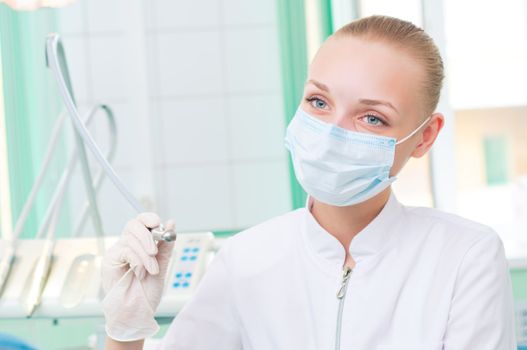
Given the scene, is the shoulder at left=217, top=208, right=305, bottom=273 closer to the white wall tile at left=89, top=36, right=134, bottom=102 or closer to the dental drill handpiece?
the dental drill handpiece

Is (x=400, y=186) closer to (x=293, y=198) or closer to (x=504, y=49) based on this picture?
(x=293, y=198)

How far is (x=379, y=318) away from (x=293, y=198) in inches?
55.2

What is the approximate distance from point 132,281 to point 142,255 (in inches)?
2.5

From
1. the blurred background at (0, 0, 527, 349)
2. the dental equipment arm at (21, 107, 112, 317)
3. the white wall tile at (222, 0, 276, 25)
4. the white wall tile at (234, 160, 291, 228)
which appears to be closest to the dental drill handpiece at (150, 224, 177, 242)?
the dental equipment arm at (21, 107, 112, 317)

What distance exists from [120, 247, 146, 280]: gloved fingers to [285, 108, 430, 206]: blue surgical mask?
0.86 feet

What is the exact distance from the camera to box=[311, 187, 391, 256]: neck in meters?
1.25

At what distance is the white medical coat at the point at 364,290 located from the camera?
1.15 m

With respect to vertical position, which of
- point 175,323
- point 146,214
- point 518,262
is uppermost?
point 146,214

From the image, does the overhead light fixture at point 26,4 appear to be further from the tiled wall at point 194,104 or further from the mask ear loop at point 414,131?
the mask ear loop at point 414,131

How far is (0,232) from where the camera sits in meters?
2.33

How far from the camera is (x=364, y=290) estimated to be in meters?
1.20

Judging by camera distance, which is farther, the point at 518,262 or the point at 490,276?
the point at 518,262

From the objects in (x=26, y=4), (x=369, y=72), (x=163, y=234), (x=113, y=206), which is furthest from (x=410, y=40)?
(x=113, y=206)

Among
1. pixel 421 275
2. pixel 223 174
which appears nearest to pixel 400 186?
pixel 223 174
